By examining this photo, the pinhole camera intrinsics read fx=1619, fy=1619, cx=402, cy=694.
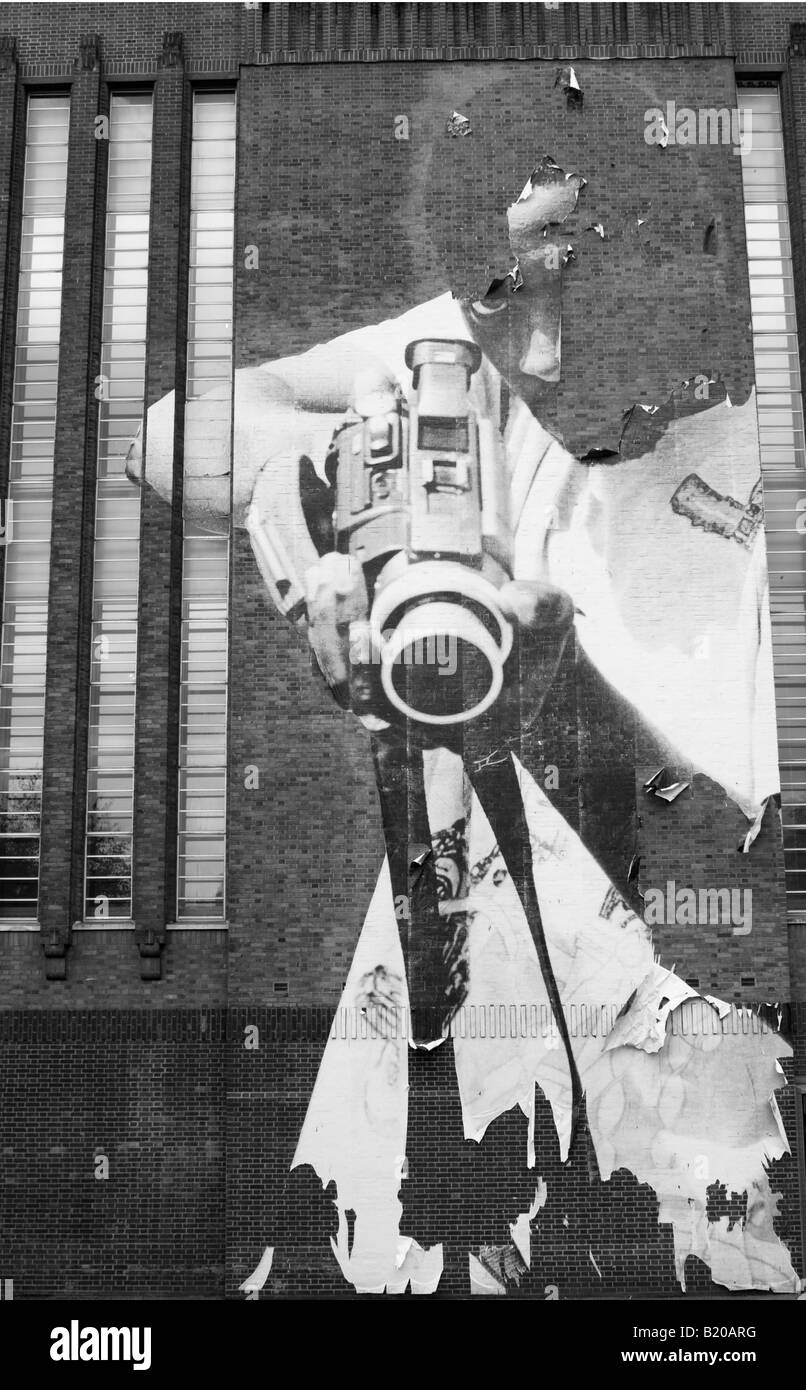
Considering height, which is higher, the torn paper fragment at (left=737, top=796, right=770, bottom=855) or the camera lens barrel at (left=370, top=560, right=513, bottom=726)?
the camera lens barrel at (left=370, top=560, right=513, bottom=726)

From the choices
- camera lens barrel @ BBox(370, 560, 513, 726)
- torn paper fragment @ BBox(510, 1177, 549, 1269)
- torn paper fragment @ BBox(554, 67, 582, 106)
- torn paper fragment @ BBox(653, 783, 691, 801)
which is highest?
torn paper fragment @ BBox(554, 67, 582, 106)

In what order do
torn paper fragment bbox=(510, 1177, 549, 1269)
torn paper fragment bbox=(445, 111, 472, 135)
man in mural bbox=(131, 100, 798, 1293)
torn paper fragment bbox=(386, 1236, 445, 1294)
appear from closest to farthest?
torn paper fragment bbox=(386, 1236, 445, 1294) < torn paper fragment bbox=(510, 1177, 549, 1269) < man in mural bbox=(131, 100, 798, 1293) < torn paper fragment bbox=(445, 111, 472, 135)

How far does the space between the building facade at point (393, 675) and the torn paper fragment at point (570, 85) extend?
7cm

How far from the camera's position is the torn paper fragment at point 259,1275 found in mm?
18078

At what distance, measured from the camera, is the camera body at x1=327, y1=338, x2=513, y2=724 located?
19438 millimetres

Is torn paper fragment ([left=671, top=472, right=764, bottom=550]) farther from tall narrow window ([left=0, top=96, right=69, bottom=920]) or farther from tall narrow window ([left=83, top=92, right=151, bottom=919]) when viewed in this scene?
tall narrow window ([left=0, top=96, right=69, bottom=920])

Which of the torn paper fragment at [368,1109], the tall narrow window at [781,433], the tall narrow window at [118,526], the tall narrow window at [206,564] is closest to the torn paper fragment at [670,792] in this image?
the tall narrow window at [781,433]

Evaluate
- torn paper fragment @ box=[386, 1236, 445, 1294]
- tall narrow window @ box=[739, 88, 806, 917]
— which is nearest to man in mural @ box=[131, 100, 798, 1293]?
torn paper fragment @ box=[386, 1236, 445, 1294]

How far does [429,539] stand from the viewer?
777 inches

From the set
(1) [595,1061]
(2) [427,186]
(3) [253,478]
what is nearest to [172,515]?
(3) [253,478]

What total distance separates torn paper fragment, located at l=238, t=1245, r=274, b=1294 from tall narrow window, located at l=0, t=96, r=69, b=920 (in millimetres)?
4834

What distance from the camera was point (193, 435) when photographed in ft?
67.4

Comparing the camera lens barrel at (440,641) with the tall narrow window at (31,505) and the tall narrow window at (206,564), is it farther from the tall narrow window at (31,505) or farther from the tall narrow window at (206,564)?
the tall narrow window at (31,505)

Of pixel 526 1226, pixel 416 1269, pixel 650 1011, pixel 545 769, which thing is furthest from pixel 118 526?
pixel 526 1226
